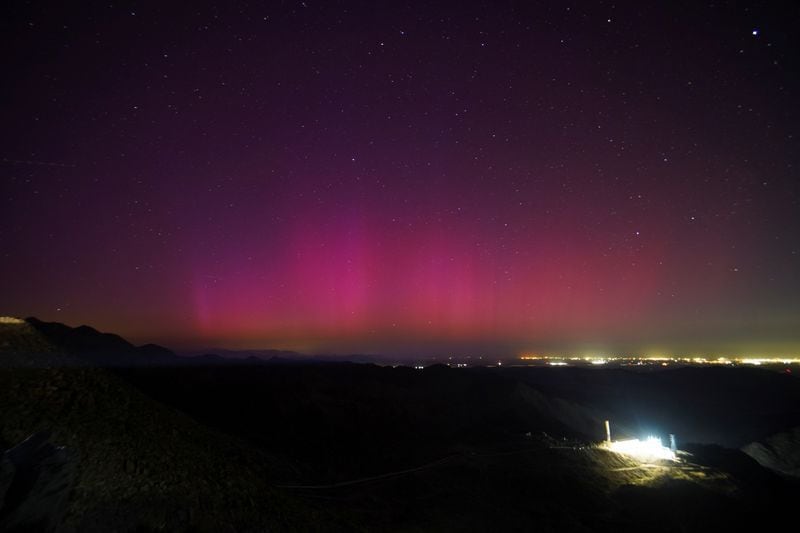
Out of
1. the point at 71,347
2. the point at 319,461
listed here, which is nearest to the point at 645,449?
the point at 319,461

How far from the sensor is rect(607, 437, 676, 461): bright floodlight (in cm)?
2584

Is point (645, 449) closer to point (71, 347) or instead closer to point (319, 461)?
point (319, 461)

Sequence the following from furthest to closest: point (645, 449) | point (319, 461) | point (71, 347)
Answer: point (71, 347) → point (645, 449) → point (319, 461)

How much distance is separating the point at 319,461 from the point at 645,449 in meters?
21.6

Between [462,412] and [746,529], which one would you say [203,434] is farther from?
[462,412]

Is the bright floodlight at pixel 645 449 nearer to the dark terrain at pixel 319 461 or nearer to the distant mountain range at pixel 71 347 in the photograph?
the dark terrain at pixel 319 461

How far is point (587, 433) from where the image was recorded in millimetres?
50750

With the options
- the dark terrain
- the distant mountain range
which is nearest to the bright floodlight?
the dark terrain

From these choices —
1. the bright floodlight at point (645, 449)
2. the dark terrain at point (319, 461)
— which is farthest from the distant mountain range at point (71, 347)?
the bright floodlight at point (645, 449)

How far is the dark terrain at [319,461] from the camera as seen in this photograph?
8141mm

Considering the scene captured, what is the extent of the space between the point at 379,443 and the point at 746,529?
67.8 ft

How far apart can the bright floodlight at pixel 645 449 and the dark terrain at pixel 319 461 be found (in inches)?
55.3

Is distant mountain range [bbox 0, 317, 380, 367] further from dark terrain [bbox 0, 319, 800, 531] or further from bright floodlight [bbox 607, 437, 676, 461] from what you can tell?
bright floodlight [bbox 607, 437, 676, 461]

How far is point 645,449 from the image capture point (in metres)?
27.0
